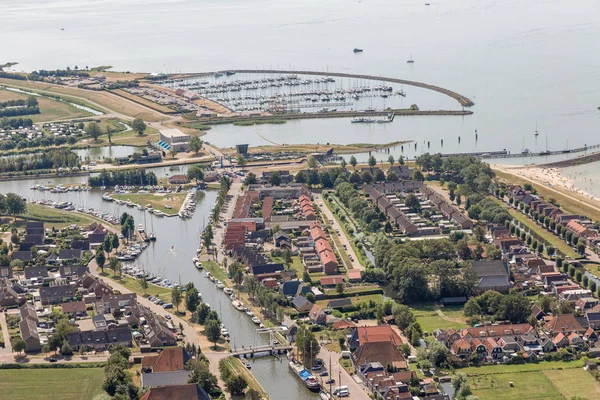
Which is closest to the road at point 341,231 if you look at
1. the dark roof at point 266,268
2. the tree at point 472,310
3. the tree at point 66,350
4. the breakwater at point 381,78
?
the dark roof at point 266,268

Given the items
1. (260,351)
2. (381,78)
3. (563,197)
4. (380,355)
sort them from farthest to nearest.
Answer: (381,78)
(563,197)
(260,351)
(380,355)

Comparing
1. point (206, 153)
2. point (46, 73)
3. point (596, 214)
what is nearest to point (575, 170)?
point (596, 214)

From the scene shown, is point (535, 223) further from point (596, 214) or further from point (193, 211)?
point (193, 211)

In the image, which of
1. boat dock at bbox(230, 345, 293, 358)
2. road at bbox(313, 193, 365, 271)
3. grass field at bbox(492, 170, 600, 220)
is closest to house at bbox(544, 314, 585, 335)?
boat dock at bbox(230, 345, 293, 358)

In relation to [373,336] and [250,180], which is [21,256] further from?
[373,336]

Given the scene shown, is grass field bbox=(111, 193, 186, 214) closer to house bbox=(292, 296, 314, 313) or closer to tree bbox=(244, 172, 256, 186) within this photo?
tree bbox=(244, 172, 256, 186)

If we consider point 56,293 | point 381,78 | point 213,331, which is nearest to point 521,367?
point 213,331
